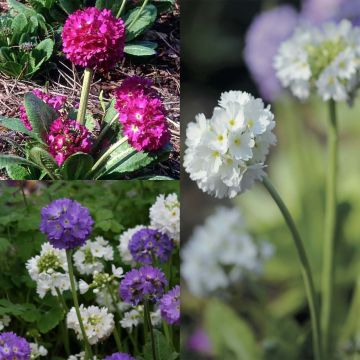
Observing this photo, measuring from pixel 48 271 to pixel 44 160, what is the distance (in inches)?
17.3

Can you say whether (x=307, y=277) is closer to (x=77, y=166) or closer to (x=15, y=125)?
(x=77, y=166)

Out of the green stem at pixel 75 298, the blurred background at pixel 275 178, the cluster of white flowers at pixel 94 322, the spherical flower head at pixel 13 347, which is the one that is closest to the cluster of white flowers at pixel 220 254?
the blurred background at pixel 275 178

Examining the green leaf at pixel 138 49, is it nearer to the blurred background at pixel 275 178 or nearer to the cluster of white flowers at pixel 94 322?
the blurred background at pixel 275 178

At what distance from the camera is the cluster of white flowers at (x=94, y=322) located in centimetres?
318

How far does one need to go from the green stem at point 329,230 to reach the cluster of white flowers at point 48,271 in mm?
1016

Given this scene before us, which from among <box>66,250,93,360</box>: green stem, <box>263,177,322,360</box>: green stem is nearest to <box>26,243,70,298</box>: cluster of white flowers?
<box>66,250,93,360</box>: green stem

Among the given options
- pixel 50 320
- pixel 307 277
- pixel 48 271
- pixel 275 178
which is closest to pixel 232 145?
pixel 275 178

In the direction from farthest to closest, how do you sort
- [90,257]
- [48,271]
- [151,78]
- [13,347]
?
[151,78] < [90,257] < [48,271] < [13,347]

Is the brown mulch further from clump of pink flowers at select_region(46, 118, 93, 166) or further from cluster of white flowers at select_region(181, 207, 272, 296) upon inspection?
cluster of white flowers at select_region(181, 207, 272, 296)

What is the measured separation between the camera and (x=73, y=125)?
3270mm

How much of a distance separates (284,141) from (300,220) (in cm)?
32

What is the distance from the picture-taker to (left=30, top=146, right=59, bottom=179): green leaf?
10.5 ft

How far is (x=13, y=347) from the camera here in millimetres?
3018

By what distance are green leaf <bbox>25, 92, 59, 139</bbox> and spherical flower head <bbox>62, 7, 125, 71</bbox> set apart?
0.21 metres
